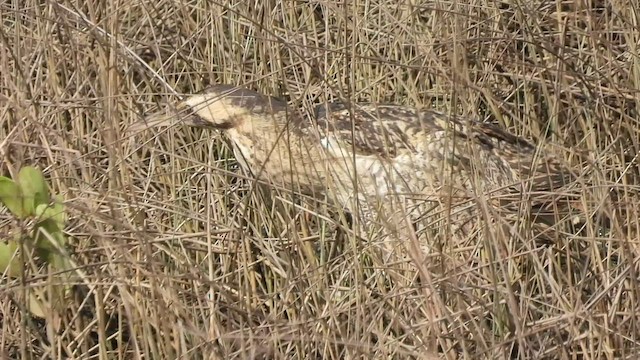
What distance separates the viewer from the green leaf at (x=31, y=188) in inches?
135

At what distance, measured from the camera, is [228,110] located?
4566 millimetres

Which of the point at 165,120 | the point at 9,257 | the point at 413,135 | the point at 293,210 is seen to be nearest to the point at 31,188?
the point at 9,257

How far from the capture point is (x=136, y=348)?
311 centimetres

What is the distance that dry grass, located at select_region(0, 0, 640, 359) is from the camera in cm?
303

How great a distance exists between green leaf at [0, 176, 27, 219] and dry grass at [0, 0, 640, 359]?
0.12 metres

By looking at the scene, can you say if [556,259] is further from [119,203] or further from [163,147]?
[163,147]

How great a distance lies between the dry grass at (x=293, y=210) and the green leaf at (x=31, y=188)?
69 millimetres

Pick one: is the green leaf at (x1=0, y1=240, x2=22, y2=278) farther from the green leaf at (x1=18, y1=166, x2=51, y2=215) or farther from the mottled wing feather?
the mottled wing feather

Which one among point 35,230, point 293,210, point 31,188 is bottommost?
point 293,210

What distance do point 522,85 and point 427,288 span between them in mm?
1733

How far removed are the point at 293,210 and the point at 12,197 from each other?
2.66ft

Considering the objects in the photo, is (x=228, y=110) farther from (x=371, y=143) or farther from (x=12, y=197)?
(x=12, y=197)

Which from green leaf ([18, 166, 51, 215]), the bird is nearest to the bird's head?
the bird

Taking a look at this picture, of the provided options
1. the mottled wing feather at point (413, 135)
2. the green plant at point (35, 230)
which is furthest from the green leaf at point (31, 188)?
the mottled wing feather at point (413, 135)
